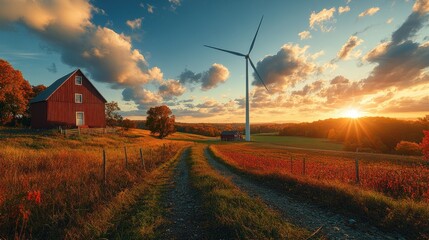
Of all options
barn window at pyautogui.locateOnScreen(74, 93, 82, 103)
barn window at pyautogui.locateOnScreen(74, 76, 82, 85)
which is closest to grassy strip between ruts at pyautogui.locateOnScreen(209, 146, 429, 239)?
barn window at pyautogui.locateOnScreen(74, 93, 82, 103)

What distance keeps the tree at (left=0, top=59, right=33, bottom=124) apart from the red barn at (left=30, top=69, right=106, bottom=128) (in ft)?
14.6

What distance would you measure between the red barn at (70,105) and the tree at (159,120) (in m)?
22.7

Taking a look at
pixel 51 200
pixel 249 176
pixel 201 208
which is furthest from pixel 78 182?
pixel 249 176

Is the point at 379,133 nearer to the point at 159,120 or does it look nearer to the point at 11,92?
the point at 159,120

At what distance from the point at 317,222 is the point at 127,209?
256 inches

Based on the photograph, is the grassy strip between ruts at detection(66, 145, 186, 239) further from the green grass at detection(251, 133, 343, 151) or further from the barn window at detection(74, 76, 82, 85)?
the green grass at detection(251, 133, 343, 151)

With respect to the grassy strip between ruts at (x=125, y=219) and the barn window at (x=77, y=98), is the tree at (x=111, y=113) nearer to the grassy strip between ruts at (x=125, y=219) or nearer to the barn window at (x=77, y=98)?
the barn window at (x=77, y=98)

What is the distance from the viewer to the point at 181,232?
5.93 meters

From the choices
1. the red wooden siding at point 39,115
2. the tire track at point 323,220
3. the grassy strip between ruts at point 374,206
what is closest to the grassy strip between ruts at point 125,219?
the tire track at point 323,220

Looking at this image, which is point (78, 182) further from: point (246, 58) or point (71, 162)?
point (246, 58)

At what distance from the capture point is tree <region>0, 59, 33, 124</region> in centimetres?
3622

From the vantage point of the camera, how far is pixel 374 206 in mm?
7234

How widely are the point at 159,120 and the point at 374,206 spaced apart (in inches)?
2422

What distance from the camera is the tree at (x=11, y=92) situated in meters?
36.2
